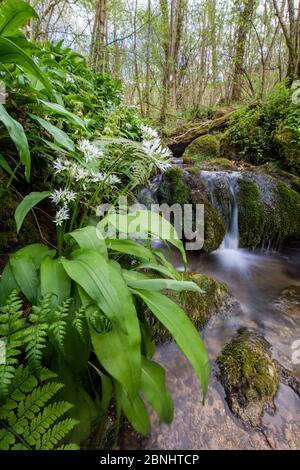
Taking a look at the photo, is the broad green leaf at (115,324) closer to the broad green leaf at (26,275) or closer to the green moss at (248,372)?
the broad green leaf at (26,275)

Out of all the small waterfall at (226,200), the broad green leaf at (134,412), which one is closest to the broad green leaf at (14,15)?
the broad green leaf at (134,412)

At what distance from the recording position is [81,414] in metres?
0.93

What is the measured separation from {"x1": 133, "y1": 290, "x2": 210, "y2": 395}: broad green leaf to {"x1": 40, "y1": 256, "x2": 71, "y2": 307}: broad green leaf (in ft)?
0.83

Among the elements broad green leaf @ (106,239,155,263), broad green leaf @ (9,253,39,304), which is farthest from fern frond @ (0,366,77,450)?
broad green leaf @ (106,239,155,263)

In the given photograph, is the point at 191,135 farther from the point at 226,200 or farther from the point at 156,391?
the point at 156,391

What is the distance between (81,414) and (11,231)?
3.00ft

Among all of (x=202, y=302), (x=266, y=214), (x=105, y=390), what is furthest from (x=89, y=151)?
Result: (x=266, y=214)

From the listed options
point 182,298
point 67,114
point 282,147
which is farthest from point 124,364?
point 282,147

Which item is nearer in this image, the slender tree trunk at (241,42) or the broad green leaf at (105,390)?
the broad green leaf at (105,390)

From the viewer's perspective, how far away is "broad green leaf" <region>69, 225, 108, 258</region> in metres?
1.00

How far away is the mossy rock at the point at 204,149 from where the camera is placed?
6.10 metres

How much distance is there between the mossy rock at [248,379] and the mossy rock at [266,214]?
2352mm

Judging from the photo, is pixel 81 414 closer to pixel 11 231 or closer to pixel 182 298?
pixel 182 298
